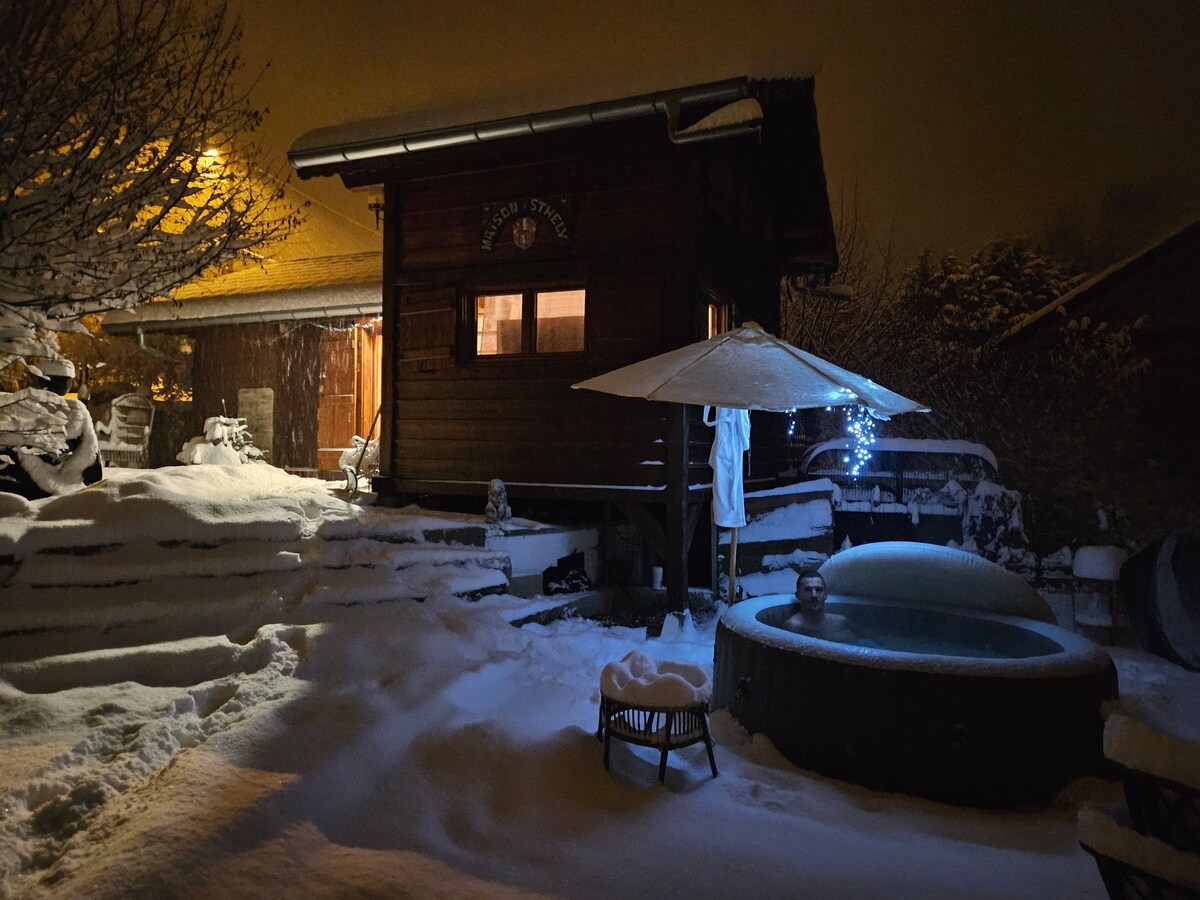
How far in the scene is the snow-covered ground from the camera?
2.87 meters

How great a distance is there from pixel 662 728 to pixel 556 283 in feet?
19.6

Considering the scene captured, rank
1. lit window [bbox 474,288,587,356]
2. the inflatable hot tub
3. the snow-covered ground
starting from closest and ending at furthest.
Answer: the snow-covered ground
the inflatable hot tub
lit window [bbox 474,288,587,356]

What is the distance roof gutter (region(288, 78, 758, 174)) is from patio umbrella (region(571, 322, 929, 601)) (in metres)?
Answer: 2.41

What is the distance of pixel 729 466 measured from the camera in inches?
298

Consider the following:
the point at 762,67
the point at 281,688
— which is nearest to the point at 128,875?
the point at 281,688

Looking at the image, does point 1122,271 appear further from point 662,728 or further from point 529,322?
point 662,728

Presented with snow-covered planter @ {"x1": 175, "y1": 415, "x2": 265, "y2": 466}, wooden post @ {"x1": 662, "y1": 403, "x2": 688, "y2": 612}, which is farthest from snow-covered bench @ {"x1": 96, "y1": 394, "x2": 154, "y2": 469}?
wooden post @ {"x1": 662, "y1": 403, "x2": 688, "y2": 612}

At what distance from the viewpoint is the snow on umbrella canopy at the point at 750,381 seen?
623cm

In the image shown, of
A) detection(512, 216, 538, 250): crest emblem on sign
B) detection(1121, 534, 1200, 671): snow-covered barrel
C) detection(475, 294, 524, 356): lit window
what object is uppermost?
detection(512, 216, 538, 250): crest emblem on sign

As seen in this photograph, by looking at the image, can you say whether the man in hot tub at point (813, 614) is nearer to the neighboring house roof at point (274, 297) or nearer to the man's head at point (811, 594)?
the man's head at point (811, 594)

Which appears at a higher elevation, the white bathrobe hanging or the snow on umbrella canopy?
the snow on umbrella canopy

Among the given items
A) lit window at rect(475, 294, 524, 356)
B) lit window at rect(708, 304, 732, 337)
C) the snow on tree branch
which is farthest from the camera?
lit window at rect(708, 304, 732, 337)

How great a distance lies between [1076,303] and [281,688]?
47.5ft

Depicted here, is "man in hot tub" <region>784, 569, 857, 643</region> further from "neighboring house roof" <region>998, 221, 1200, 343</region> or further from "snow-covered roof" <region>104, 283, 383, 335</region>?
"neighboring house roof" <region>998, 221, 1200, 343</region>
